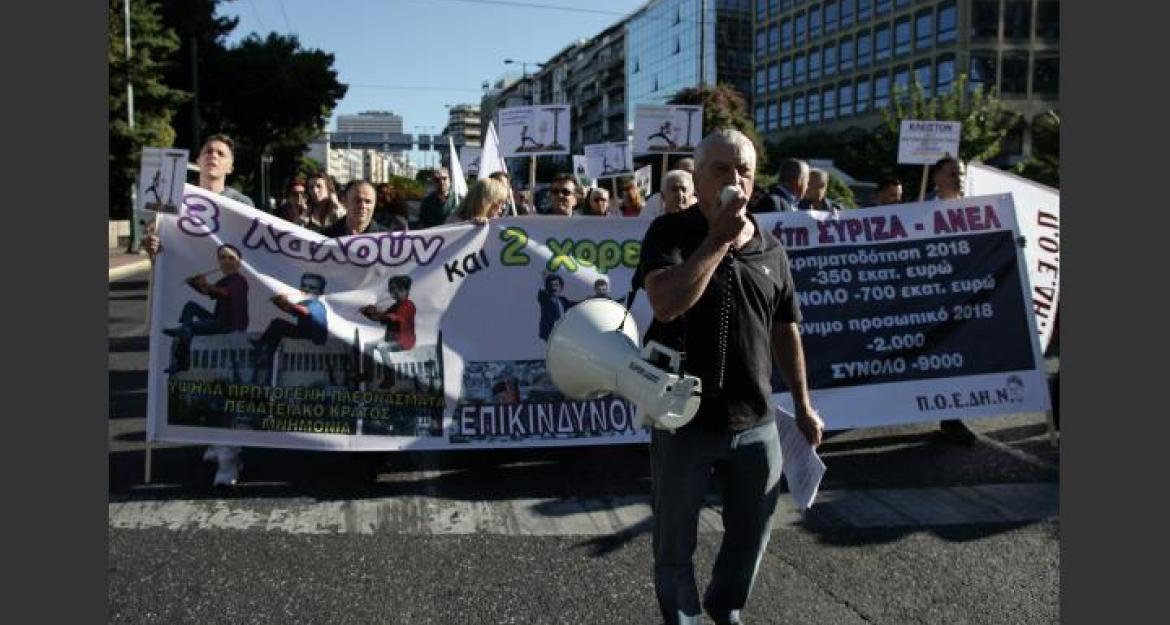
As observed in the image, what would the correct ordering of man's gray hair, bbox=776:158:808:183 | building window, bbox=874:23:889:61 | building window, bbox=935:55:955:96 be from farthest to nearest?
building window, bbox=874:23:889:61
building window, bbox=935:55:955:96
man's gray hair, bbox=776:158:808:183

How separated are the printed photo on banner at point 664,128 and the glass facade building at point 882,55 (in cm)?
3873

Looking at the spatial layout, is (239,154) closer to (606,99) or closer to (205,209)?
(205,209)

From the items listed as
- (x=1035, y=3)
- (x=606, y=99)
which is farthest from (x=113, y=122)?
(x=606, y=99)

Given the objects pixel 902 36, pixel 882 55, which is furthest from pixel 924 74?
pixel 882 55

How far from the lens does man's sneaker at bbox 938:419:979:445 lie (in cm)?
632

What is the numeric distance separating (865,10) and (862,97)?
691 cm

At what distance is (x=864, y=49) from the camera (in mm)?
72250

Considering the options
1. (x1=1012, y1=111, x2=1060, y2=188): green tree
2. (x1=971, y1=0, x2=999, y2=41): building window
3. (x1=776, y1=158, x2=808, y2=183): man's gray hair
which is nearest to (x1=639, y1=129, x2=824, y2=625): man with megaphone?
Answer: (x1=776, y1=158, x2=808, y2=183): man's gray hair

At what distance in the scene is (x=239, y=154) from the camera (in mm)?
48406

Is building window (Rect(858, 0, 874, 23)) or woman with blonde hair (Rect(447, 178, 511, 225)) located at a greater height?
building window (Rect(858, 0, 874, 23))

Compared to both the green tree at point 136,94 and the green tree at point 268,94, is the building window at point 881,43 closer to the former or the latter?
the green tree at point 268,94

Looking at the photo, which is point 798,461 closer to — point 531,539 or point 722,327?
point 722,327

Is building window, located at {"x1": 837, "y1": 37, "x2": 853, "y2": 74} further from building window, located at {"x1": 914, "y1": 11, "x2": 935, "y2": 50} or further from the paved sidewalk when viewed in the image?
the paved sidewalk

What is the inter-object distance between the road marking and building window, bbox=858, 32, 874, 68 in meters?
72.2
